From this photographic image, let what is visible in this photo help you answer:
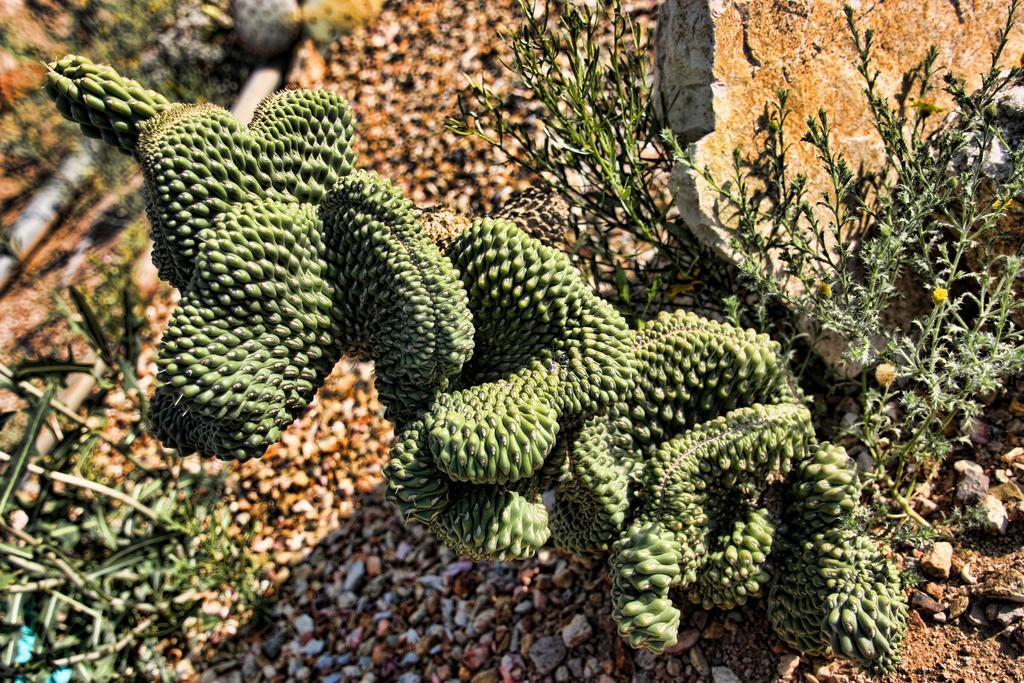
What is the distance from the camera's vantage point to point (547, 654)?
2564 mm

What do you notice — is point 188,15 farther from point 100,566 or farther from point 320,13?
point 100,566

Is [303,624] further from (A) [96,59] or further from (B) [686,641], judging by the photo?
(A) [96,59]

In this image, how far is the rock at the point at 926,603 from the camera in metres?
2.15

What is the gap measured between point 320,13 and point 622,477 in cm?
410

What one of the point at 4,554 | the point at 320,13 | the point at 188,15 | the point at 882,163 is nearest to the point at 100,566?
the point at 4,554

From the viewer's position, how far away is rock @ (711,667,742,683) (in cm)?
225

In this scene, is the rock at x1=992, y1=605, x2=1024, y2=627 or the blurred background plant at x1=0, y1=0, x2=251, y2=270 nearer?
the rock at x1=992, y1=605, x2=1024, y2=627

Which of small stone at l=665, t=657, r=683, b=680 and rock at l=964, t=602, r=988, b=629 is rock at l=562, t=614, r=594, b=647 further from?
rock at l=964, t=602, r=988, b=629

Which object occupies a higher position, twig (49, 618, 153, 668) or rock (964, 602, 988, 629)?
rock (964, 602, 988, 629)

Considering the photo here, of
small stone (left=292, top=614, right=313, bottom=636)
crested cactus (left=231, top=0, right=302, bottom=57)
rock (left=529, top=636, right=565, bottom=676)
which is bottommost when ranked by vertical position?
small stone (left=292, top=614, right=313, bottom=636)

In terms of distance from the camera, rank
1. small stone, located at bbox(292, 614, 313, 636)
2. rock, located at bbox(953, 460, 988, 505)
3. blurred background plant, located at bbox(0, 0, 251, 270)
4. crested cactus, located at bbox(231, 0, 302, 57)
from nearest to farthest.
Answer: rock, located at bbox(953, 460, 988, 505), small stone, located at bbox(292, 614, 313, 636), crested cactus, located at bbox(231, 0, 302, 57), blurred background plant, located at bbox(0, 0, 251, 270)

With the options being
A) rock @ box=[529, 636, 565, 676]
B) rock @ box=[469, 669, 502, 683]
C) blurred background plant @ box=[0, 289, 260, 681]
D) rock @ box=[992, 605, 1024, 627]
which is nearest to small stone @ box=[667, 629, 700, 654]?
rock @ box=[529, 636, 565, 676]

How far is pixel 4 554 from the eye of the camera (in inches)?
104

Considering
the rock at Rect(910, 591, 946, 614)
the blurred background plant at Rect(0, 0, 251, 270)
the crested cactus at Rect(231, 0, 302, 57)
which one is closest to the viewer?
the rock at Rect(910, 591, 946, 614)
